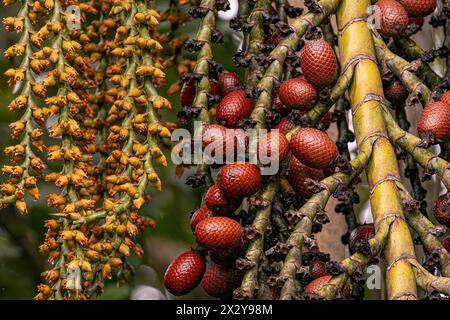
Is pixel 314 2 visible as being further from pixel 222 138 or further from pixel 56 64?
pixel 56 64

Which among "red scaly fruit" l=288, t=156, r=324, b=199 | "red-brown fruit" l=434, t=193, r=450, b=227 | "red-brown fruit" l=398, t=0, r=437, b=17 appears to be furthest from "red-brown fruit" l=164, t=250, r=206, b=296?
"red-brown fruit" l=398, t=0, r=437, b=17

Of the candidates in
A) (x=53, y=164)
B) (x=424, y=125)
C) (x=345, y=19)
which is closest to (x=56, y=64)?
(x=345, y=19)

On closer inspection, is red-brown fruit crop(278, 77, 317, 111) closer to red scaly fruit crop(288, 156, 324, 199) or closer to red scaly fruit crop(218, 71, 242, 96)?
red scaly fruit crop(288, 156, 324, 199)

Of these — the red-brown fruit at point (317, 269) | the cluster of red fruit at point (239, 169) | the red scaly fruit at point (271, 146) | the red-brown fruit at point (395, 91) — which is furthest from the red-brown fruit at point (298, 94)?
the red-brown fruit at point (317, 269)

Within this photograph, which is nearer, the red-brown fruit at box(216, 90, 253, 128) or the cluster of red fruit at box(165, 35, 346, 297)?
the cluster of red fruit at box(165, 35, 346, 297)

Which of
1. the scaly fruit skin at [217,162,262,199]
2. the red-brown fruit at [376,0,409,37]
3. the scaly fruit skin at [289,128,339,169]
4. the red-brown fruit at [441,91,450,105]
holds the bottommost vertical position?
the scaly fruit skin at [217,162,262,199]

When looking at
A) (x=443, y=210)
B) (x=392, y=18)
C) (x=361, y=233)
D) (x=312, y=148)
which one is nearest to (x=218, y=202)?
(x=312, y=148)

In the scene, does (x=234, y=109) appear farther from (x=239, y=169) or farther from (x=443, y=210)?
(x=443, y=210)
